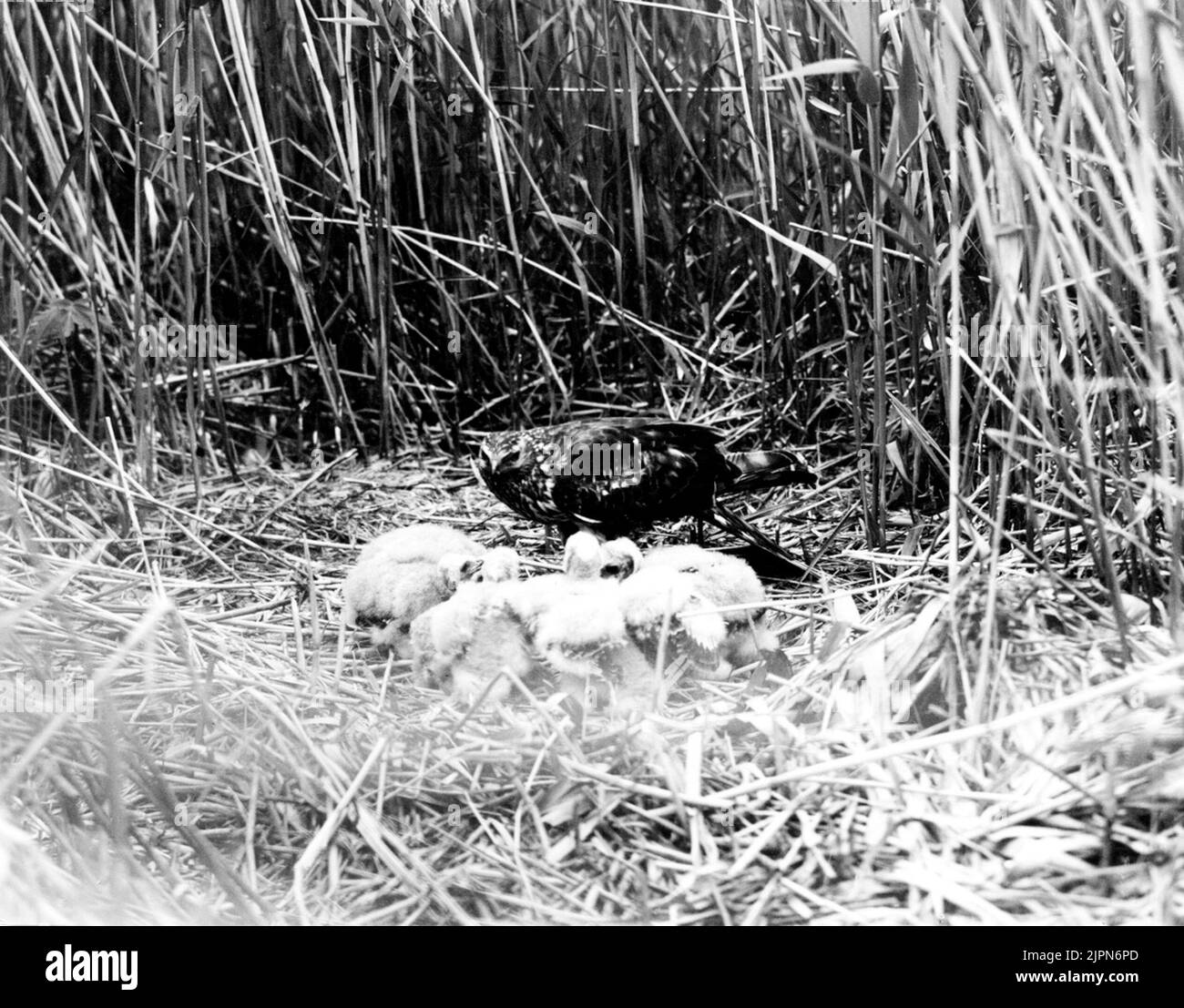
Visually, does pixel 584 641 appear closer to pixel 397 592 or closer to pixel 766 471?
pixel 397 592

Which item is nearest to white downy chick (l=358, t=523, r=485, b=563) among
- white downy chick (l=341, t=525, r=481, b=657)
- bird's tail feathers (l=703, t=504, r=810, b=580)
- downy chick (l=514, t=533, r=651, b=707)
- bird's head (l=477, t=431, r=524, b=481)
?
white downy chick (l=341, t=525, r=481, b=657)

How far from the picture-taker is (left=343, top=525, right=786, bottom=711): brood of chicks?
4.59ft

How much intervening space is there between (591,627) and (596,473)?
1.38 ft

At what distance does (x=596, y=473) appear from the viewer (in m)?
1.76

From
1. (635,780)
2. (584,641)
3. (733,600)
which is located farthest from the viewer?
(733,600)

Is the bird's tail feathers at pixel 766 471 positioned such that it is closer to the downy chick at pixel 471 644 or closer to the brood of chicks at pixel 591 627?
the brood of chicks at pixel 591 627

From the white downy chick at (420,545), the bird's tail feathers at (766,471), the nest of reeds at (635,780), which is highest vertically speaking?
the bird's tail feathers at (766,471)

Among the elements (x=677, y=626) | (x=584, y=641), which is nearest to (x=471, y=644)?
(x=584, y=641)

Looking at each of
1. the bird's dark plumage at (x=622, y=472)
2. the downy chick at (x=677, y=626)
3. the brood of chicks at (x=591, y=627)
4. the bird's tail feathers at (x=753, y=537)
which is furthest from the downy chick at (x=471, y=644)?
the bird's tail feathers at (x=753, y=537)

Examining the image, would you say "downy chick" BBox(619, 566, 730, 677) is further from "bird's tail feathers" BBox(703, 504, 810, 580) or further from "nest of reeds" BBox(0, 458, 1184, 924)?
"bird's tail feathers" BBox(703, 504, 810, 580)

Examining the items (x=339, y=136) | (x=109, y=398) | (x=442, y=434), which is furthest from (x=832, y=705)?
(x=109, y=398)

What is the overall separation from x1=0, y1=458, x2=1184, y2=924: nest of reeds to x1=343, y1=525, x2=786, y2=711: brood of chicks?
0.04m

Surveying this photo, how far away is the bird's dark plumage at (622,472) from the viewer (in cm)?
176
